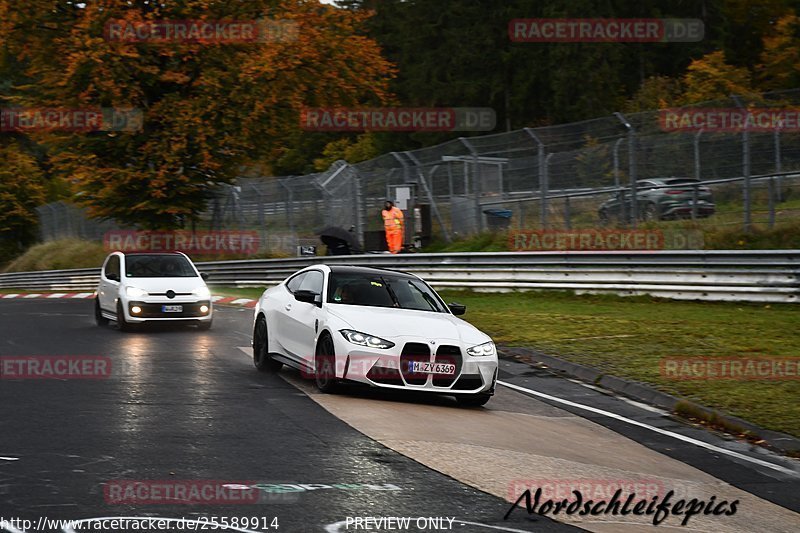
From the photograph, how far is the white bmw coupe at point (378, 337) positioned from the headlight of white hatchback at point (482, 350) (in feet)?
0.04

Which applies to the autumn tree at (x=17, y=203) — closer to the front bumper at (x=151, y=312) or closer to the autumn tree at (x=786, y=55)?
the autumn tree at (x=786, y=55)

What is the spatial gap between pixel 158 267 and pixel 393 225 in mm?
9957

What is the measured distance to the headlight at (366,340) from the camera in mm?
11039

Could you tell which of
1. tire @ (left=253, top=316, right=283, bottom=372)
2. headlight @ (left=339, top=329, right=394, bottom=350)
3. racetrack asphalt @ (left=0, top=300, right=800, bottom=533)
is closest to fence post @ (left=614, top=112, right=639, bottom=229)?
racetrack asphalt @ (left=0, top=300, right=800, bottom=533)

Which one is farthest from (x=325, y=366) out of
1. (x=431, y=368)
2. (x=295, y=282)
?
(x=295, y=282)

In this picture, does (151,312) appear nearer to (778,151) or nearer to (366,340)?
(366,340)

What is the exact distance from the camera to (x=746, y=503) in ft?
25.4

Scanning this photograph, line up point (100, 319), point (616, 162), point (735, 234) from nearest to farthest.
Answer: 1. point (100, 319)
2. point (735, 234)
3. point (616, 162)

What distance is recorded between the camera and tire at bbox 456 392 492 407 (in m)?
11.4

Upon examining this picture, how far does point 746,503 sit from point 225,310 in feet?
61.1

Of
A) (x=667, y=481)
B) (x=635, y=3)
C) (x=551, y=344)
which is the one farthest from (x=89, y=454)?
(x=635, y=3)

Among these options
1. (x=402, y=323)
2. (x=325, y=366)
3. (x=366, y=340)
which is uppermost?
(x=402, y=323)

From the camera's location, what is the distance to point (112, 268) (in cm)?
2112

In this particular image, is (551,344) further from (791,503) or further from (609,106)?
(609,106)
